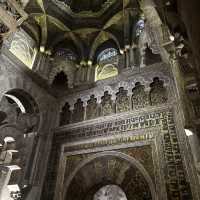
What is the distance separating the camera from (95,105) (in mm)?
8375

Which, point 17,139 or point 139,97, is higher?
point 139,97

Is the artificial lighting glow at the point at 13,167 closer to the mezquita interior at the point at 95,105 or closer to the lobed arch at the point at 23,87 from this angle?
the mezquita interior at the point at 95,105

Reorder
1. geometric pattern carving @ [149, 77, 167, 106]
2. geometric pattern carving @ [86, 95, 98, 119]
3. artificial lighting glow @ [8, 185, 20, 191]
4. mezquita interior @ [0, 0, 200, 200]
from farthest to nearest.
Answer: geometric pattern carving @ [86, 95, 98, 119]
geometric pattern carving @ [149, 77, 167, 106]
artificial lighting glow @ [8, 185, 20, 191]
mezquita interior @ [0, 0, 200, 200]

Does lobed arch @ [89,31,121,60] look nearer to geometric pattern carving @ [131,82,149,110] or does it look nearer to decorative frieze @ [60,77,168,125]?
decorative frieze @ [60,77,168,125]

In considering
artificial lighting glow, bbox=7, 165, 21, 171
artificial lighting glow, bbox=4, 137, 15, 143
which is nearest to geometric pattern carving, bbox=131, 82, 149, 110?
artificial lighting glow, bbox=7, 165, 21, 171

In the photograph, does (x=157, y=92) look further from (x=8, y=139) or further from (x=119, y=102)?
(x=8, y=139)

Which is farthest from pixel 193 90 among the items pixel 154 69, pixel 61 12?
pixel 61 12

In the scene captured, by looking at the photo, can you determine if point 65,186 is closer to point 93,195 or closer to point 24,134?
point 93,195

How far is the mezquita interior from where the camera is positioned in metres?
5.82

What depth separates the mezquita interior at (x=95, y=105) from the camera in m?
5.82

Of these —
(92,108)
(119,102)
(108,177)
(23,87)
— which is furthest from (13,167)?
(119,102)

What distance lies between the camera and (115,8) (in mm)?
9930

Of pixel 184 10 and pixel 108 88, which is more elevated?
pixel 108 88

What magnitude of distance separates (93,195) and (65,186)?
85cm
